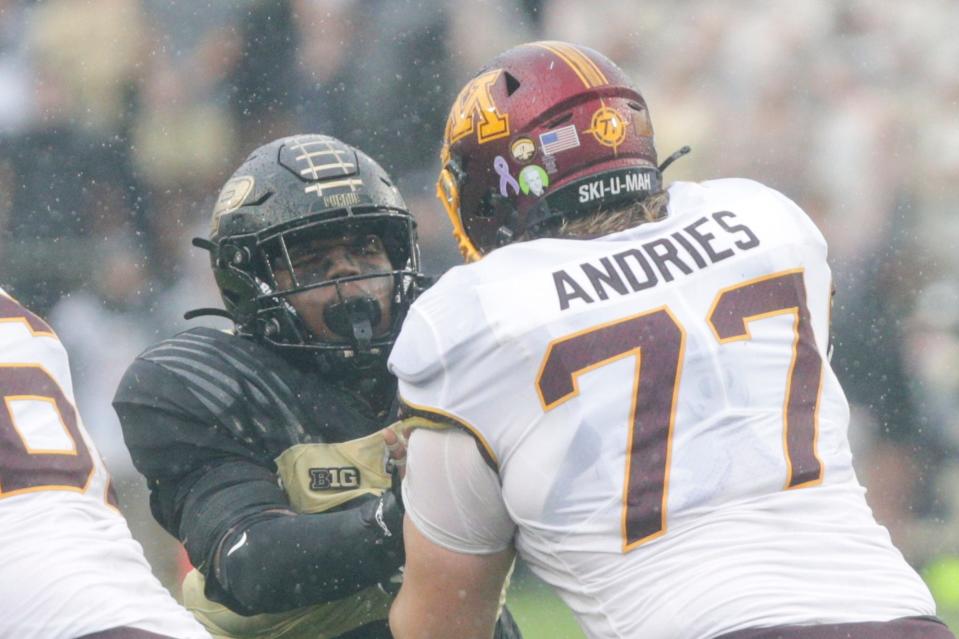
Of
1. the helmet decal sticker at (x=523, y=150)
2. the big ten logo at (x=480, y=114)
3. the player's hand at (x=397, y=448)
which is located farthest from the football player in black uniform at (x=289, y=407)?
the helmet decal sticker at (x=523, y=150)

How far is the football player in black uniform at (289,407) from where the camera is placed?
2.52m

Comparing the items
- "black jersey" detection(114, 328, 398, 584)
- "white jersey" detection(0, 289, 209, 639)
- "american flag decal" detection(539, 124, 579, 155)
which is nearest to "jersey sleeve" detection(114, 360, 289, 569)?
"black jersey" detection(114, 328, 398, 584)

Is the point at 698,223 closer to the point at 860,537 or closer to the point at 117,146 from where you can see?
the point at 860,537

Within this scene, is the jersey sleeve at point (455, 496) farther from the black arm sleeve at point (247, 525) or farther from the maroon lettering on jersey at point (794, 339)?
the maroon lettering on jersey at point (794, 339)

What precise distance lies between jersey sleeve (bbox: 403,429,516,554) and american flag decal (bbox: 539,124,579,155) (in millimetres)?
532

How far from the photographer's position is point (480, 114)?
8.07 feet

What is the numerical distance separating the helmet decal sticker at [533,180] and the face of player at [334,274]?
2.15ft

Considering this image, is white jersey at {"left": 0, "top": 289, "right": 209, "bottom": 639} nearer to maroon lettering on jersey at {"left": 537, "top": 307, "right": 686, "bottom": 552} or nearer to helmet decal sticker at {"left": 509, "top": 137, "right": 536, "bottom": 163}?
maroon lettering on jersey at {"left": 537, "top": 307, "right": 686, "bottom": 552}

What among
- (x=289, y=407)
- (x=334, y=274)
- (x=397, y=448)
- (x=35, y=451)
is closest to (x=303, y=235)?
(x=334, y=274)

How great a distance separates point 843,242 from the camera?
20.1ft

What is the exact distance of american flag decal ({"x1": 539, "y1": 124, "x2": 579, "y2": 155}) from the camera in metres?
2.35

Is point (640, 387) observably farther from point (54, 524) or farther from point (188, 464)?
point (188, 464)

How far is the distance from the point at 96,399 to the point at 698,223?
13.1ft

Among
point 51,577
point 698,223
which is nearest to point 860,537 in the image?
point 698,223
